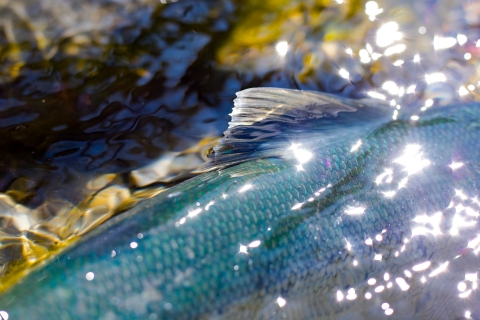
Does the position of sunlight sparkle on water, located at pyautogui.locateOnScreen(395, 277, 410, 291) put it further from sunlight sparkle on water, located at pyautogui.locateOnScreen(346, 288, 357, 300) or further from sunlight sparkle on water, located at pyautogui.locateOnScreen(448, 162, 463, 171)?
sunlight sparkle on water, located at pyautogui.locateOnScreen(448, 162, 463, 171)

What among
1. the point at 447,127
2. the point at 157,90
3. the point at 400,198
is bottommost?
the point at 400,198

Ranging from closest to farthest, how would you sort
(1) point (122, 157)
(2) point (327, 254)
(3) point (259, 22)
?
1. (2) point (327, 254)
2. (1) point (122, 157)
3. (3) point (259, 22)

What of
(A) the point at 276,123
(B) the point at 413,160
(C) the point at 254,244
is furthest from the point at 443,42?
(C) the point at 254,244

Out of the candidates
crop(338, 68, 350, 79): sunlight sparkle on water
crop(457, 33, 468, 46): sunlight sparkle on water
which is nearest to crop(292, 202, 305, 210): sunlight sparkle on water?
crop(338, 68, 350, 79): sunlight sparkle on water

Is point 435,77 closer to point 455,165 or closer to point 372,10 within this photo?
point 372,10

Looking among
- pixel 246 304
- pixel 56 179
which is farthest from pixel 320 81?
pixel 56 179

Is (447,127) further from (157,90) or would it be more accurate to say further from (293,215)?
(157,90)

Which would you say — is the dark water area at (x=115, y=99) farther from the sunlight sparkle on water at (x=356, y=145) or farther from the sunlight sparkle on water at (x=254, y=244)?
the sunlight sparkle on water at (x=254, y=244)
